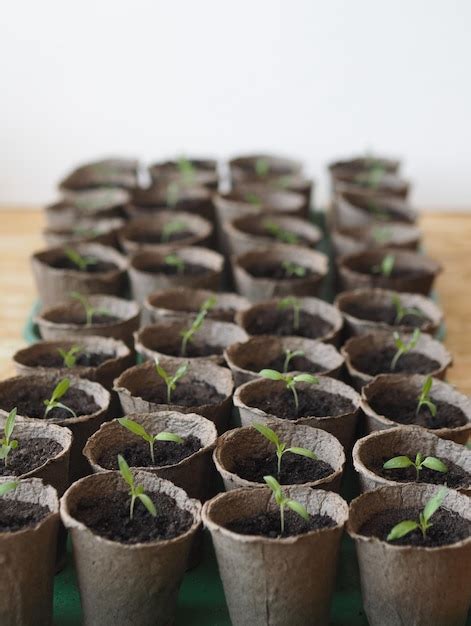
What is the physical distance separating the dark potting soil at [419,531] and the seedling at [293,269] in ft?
4.46

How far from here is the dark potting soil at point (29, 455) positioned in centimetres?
188

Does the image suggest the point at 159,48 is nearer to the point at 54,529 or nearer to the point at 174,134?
the point at 174,134

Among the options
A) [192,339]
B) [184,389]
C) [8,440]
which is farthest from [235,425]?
[8,440]

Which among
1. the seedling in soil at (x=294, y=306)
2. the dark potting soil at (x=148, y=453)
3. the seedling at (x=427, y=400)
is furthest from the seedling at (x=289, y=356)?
the dark potting soil at (x=148, y=453)

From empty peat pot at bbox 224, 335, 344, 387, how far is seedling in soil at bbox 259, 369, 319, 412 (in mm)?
Answer: 164

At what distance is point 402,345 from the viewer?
8.08 feet

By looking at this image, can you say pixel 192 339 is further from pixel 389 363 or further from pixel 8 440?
pixel 8 440

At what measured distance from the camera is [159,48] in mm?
4184

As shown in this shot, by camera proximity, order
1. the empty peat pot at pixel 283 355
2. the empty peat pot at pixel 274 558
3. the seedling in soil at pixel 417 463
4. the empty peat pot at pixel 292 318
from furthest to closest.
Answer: the empty peat pot at pixel 292 318, the empty peat pot at pixel 283 355, the seedling in soil at pixel 417 463, the empty peat pot at pixel 274 558

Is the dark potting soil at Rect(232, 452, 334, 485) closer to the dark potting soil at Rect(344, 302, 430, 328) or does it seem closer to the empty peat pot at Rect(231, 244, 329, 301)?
the dark potting soil at Rect(344, 302, 430, 328)

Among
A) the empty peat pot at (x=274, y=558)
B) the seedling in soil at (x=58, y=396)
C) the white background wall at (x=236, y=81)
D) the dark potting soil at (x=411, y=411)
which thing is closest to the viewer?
the empty peat pot at (x=274, y=558)

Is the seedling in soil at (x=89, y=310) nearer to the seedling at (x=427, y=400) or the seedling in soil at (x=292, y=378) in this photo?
the seedling in soil at (x=292, y=378)

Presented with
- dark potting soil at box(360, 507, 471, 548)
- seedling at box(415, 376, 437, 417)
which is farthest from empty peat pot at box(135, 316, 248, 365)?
dark potting soil at box(360, 507, 471, 548)

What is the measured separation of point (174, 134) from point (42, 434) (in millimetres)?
2643
